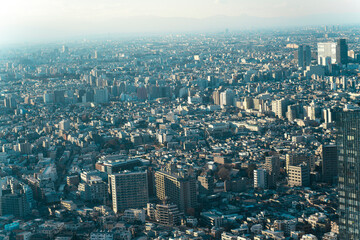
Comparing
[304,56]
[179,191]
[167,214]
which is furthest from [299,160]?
[304,56]

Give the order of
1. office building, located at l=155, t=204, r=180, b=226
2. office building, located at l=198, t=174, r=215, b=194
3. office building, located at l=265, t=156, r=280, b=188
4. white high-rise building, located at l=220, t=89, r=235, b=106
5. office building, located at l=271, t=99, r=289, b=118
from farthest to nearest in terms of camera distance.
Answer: white high-rise building, located at l=220, t=89, r=235, b=106 → office building, located at l=271, t=99, r=289, b=118 → office building, located at l=265, t=156, r=280, b=188 → office building, located at l=198, t=174, r=215, b=194 → office building, located at l=155, t=204, r=180, b=226

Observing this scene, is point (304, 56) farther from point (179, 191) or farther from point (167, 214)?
point (167, 214)

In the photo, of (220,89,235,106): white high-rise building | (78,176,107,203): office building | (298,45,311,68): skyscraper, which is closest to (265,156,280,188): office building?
(78,176,107,203): office building

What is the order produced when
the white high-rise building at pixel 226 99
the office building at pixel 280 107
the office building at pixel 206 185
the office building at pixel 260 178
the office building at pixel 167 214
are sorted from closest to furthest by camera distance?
the office building at pixel 167 214 → the office building at pixel 206 185 → the office building at pixel 260 178 → the office building at pixel 280 107 → the white high-rise building at pixel 226 99

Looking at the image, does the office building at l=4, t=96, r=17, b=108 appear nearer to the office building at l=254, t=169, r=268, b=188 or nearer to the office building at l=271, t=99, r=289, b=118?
the office building at l=271, t=99, r=289, b=118

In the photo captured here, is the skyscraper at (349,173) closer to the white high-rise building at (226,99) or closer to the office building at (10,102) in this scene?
the white high-rise building at (226,99)

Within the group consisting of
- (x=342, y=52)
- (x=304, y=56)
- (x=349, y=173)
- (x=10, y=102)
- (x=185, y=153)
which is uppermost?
(x=349, y=173)

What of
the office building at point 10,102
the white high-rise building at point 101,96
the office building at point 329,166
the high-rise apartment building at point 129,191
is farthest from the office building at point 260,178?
the white high-rise building at point 101,96

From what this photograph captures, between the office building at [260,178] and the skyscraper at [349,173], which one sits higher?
the skyscraper at [349,173]
